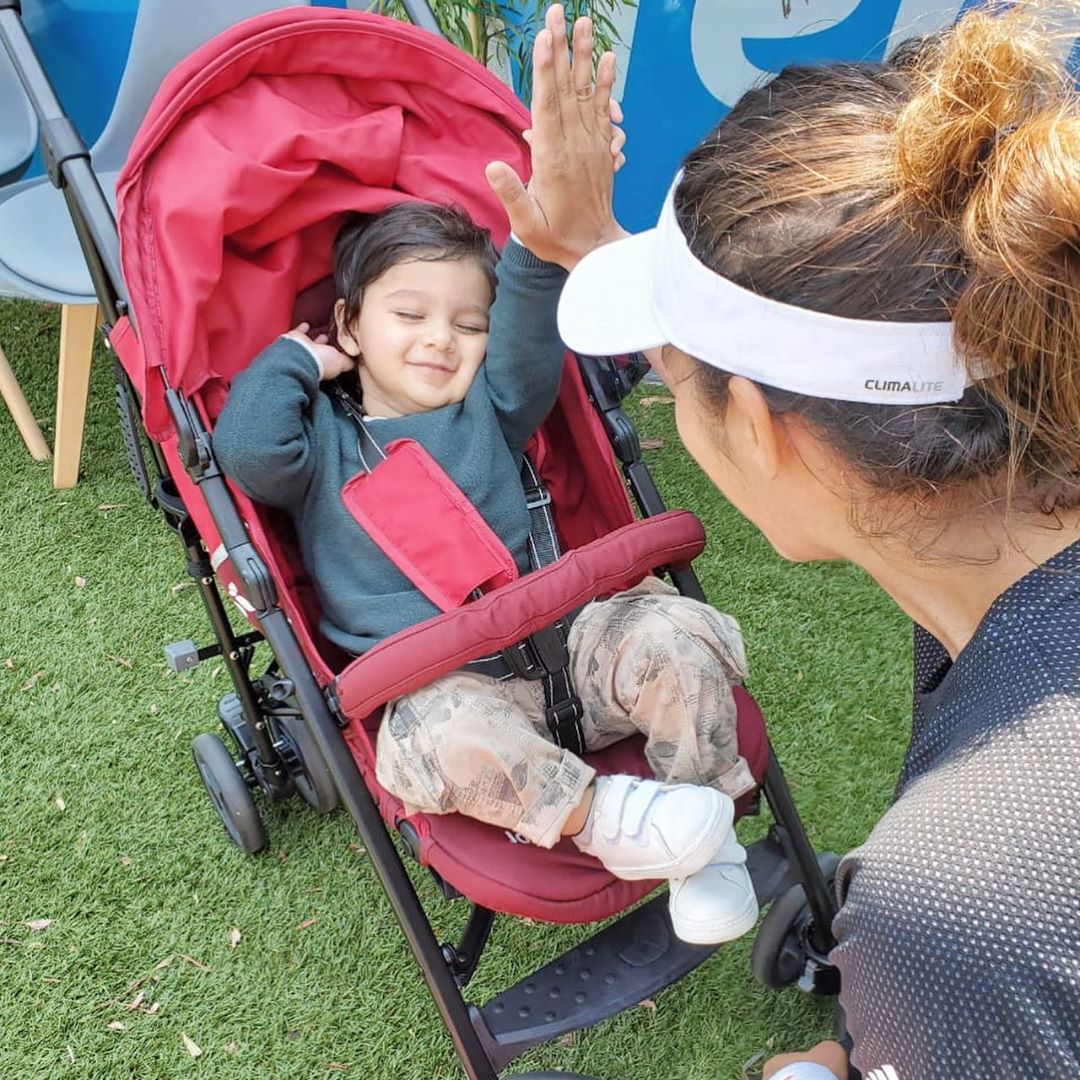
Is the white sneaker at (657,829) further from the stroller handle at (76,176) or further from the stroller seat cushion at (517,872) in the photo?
the stroller handle at (76,176)

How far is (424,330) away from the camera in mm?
1952

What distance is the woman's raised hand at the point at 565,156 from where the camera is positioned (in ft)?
4.44

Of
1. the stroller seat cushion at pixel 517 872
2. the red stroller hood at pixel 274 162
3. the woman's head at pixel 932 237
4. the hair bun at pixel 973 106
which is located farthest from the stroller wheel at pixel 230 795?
the hair bun at pixel 973 106

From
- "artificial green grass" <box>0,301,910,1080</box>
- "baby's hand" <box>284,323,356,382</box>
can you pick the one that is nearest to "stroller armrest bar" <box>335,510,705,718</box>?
"baby's hand" <box>284,323,356,382</box>

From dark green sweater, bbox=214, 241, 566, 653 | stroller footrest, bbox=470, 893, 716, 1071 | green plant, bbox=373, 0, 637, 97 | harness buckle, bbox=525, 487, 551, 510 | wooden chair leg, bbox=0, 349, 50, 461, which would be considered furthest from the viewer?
wooden chair leg, bbox=0, 349, 50, 461

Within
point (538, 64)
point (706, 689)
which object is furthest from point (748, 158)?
point (706, 689)

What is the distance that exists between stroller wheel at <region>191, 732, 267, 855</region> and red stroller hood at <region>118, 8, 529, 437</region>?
2.36 ft

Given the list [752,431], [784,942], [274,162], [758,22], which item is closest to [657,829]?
[784,942]

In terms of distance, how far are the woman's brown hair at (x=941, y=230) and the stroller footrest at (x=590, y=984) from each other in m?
0.95

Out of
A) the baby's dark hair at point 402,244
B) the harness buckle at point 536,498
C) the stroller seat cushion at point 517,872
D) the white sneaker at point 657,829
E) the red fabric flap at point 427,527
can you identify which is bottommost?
the stroller seat cushion at point 517,872

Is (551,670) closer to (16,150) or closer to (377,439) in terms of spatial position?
(377,439)

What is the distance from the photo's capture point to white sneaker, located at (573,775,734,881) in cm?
152

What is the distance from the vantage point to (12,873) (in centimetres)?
215

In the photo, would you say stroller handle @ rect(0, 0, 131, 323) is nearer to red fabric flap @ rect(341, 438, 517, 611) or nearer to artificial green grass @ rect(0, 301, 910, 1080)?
red fabric flap @ rect(341, 438, 517, 611)
